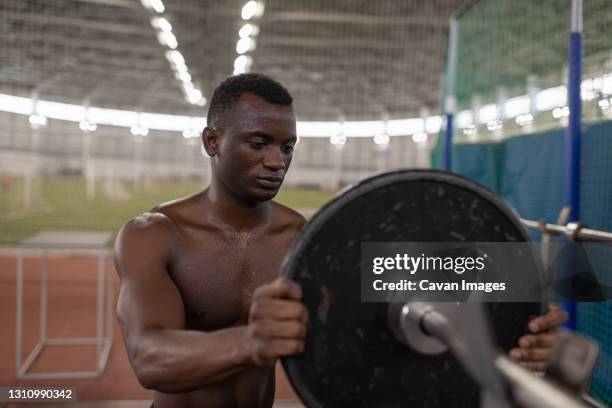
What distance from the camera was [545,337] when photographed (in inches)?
19.8

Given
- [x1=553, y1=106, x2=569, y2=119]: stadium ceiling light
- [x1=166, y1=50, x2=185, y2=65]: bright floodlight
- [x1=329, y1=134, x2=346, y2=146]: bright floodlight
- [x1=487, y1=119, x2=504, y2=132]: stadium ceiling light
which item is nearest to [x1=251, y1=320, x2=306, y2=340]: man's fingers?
[x1=553, y1=106, x2=569, y2=119]: stadium ceiling light

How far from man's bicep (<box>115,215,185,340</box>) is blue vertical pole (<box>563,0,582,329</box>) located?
126 cm

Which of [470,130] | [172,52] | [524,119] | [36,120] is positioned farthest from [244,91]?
[36,120]

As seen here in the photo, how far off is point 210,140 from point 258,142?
16 centimetres

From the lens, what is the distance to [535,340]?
500mm

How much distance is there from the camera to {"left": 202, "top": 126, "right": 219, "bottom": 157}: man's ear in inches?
39.9

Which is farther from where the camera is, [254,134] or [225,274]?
[225,274]

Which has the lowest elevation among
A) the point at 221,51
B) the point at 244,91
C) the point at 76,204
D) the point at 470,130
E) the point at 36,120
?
the point at 244,91

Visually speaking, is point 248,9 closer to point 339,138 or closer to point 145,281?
point 339,138

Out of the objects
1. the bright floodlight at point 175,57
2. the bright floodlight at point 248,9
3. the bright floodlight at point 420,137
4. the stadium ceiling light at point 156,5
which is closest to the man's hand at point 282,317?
the bright floodlight at point 248,9

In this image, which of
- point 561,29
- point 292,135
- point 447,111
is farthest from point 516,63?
point 292,135

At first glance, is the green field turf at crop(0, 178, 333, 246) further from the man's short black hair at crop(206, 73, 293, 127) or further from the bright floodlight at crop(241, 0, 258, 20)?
the man's short black hair at crop(206, 73, 293, 127)

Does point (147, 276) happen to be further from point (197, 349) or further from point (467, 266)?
point (467, 266)

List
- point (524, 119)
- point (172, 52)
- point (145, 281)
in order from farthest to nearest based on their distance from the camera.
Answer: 1. point (172, 52)
2. point (524, 119)
3. point (145, 281)
